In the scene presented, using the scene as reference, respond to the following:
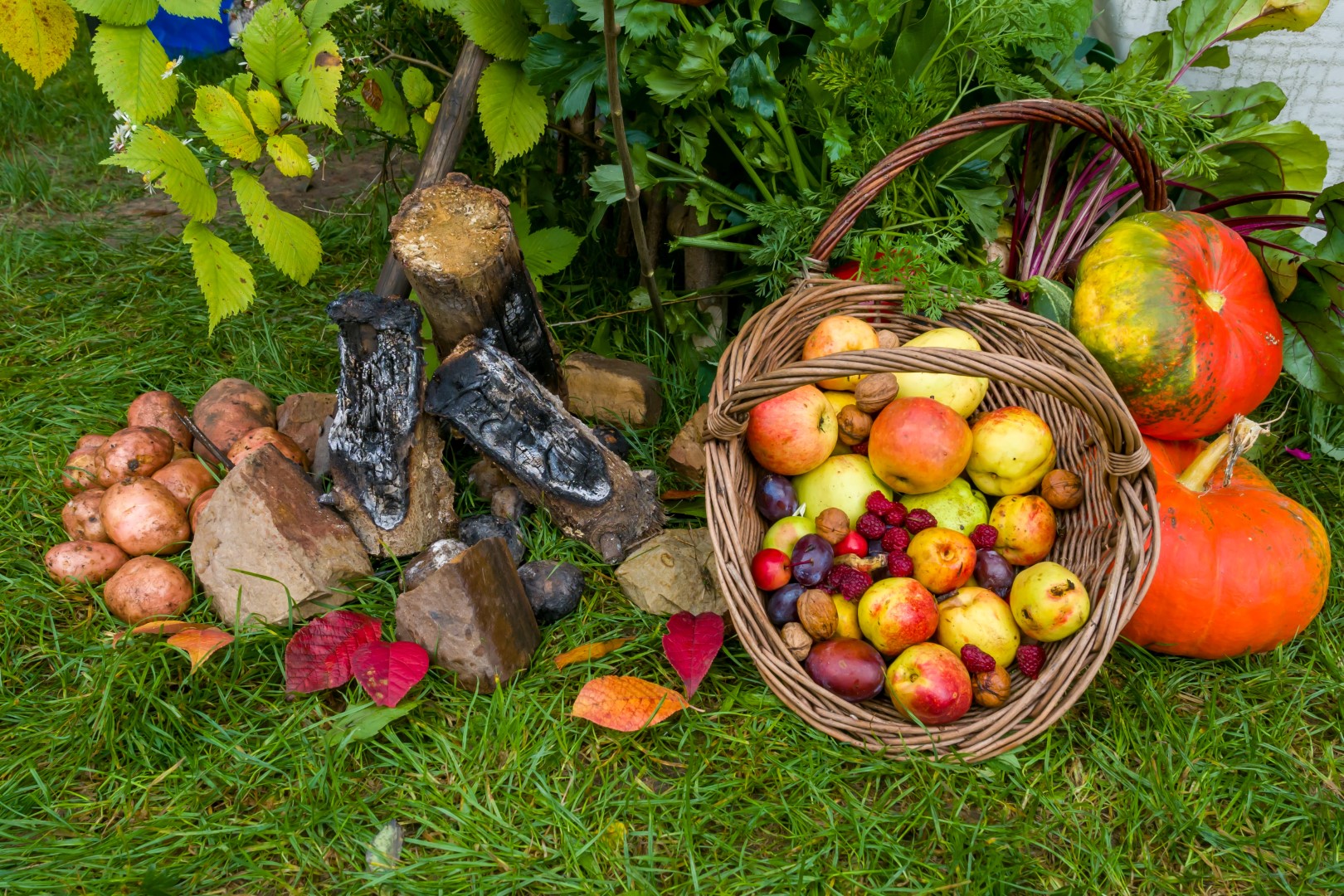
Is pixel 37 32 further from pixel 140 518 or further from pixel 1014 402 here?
pixel 1014 402

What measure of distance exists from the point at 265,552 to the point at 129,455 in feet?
2.03

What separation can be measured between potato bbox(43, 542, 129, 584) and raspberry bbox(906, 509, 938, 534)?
1.98 m

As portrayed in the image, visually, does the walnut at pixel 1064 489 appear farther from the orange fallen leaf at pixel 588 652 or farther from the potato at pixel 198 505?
the potato at pixel 198 505


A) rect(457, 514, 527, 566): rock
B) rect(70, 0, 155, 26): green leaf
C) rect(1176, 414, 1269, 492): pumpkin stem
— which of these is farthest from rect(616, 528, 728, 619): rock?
rect(70, 0, 155, 26): green leaf

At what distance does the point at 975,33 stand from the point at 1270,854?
197 cm

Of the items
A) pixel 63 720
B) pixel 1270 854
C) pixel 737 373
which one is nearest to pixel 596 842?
pixel 737 373

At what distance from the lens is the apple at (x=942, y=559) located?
1950mm

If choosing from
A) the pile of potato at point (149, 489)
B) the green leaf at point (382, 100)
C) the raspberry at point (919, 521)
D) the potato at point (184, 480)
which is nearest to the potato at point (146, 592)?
the pile of potato at point (149, 489)

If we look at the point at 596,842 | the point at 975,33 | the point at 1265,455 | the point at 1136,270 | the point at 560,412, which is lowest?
the point at 1265,455

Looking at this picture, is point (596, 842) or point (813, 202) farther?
point (813, 202)

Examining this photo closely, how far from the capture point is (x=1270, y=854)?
1.74 m

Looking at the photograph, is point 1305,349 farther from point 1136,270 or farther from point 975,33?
point 975,33

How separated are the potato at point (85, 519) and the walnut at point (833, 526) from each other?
182cm

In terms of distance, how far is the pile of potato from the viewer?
84.9 inches
